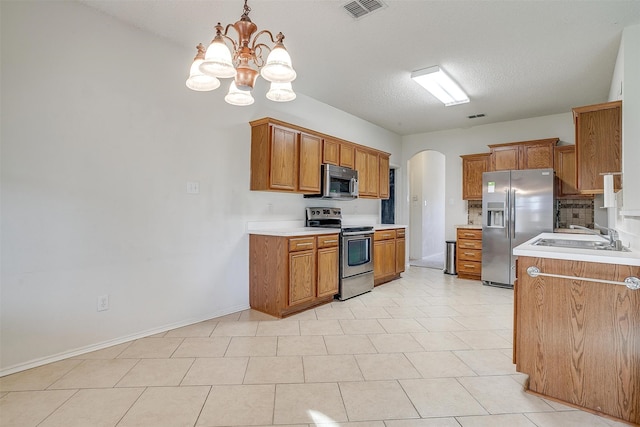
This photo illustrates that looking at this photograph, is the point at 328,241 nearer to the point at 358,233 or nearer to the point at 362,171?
the point at 358,233

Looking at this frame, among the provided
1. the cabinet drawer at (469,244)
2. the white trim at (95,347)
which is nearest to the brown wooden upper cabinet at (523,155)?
the cabinet drawer at (469,244)

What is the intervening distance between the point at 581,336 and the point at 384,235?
10.4ft

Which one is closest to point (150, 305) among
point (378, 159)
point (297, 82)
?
point (297, 82)

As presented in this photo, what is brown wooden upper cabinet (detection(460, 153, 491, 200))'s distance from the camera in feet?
18.3

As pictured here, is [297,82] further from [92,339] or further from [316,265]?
[92,339]

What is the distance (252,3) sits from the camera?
7.97 feet

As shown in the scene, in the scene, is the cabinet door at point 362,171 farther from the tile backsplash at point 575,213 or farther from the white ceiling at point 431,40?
the tile backsplash at point 575,213

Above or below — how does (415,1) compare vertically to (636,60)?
above

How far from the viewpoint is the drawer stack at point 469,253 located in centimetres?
525

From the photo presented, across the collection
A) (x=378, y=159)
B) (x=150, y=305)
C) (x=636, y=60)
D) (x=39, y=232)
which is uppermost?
(x=636, y=60)

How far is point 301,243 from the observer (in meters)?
3.49

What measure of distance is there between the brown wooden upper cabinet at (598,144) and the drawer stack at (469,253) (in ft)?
7.82

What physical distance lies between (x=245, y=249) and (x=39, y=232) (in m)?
1.83

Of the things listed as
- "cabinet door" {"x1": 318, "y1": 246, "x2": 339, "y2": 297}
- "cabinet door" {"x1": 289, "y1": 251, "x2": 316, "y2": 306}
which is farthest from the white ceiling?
"cabinet door" {"x1": 318, "y1": 246, "x2": 339, "y2": 297}
